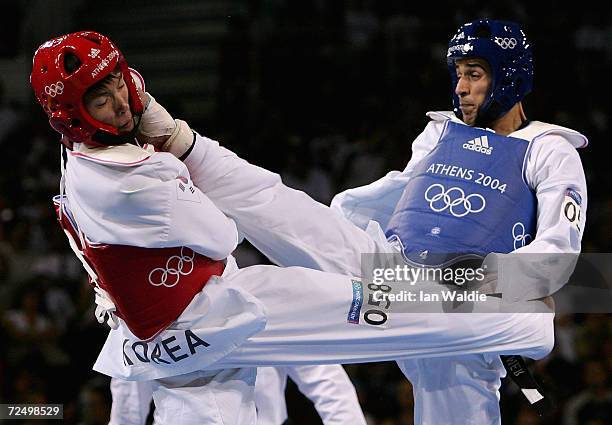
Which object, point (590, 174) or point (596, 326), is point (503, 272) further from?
point (590, 174)

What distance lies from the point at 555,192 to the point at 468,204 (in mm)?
407

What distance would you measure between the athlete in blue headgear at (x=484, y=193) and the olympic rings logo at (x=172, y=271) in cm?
113

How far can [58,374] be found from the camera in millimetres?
7910

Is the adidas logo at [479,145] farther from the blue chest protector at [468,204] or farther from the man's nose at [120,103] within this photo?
the man's nose at [120,103]

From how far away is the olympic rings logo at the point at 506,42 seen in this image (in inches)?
186

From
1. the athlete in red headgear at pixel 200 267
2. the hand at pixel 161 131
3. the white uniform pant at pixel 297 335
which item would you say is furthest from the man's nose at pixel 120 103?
the white uniform pant at pixel 297 335

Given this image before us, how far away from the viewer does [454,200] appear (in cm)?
463

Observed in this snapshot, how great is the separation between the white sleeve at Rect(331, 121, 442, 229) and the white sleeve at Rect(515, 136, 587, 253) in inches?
23.9

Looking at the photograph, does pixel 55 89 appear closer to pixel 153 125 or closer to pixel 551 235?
pixel 153 125

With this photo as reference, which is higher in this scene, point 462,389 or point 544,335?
point 544,335

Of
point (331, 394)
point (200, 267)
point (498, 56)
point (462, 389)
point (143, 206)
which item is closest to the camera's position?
point (143, 206)

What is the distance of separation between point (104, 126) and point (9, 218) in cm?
570

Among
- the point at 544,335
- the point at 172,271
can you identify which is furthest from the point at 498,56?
the point at 172,271

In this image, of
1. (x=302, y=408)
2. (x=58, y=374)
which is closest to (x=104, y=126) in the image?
(x=302, y=408)
